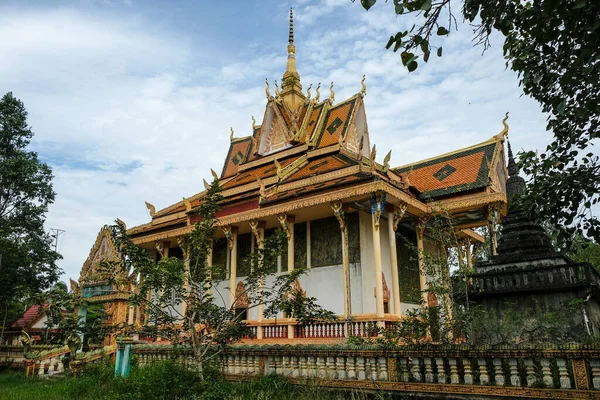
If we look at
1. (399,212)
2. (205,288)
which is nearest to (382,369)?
(205,288)

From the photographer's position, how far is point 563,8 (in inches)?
154

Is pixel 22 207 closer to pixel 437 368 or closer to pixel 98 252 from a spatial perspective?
pixel 98 252

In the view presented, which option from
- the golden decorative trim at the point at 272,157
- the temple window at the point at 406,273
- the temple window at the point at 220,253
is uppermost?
the golden decorative trim at the point at 272,157

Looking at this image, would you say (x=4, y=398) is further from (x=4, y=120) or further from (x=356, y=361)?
(x=4, y=120)

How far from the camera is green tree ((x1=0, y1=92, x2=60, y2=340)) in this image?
18.6 meters

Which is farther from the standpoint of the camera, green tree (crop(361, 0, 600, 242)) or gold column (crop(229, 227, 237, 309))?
gold column (crop(229, 227, 237, 309))

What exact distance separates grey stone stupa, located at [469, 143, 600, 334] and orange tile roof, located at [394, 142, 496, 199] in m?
3.59

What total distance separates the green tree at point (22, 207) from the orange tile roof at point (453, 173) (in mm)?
A: 15318

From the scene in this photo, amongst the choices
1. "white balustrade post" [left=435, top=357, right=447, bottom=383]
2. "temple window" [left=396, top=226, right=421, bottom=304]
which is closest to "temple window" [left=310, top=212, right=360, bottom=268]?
"temple window" [left=396, top=226, right=421, bottom=304]

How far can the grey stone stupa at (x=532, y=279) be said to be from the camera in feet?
30.8

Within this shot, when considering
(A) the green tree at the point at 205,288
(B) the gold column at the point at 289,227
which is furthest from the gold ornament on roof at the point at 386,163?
(A) the green tree at the point at 205,288

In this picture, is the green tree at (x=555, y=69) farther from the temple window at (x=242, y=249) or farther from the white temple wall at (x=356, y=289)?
the temple window at (x=242, y=249)

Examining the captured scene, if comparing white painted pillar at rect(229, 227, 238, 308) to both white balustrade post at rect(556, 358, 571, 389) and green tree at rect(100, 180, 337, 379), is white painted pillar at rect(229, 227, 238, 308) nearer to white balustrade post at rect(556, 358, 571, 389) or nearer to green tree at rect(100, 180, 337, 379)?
green tree at rect(100, 180, 337, 379)

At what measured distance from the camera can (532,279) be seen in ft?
32.3
